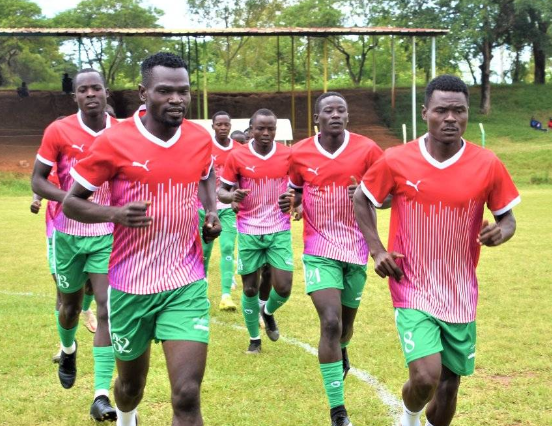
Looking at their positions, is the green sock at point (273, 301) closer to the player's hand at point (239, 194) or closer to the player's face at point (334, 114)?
the player's hand at point (239, 194)

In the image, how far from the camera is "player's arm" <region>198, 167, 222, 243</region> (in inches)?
209

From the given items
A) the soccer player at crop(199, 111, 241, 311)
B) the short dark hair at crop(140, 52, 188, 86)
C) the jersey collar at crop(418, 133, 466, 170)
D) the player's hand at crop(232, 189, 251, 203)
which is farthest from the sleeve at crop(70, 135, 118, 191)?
the soccer player at crop(199, 111, 241, 311)

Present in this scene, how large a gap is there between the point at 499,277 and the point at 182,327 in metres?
9.29

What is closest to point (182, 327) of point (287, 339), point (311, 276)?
point (311, 276)

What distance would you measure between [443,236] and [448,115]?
0.72 m

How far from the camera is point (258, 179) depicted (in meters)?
9.16

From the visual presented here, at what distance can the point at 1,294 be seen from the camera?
12.1 metres

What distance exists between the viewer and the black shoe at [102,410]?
6230mm

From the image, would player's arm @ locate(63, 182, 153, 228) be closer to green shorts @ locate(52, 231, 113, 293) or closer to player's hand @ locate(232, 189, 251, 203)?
green shorts @ locate(52, 231, 113, 293)

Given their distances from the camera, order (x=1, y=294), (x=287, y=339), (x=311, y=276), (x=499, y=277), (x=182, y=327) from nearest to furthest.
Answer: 1. (x=182, y=327)
2. (x=311, y=276)
3. (x=287, y=339)
4. (x=1, y=294)
5. (x=499, y=277)

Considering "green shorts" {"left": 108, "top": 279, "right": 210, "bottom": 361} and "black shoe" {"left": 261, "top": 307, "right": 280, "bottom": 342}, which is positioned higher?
"green shorts" {"left": 108, "top": 279, "right": 210, "bottom": 361}

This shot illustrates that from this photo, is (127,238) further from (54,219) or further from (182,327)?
(54,219)

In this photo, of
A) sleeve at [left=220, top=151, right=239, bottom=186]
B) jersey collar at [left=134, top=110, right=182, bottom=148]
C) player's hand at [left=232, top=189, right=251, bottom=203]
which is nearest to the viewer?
jersey collar at [left=134, top=110, right=182, bottom=148]

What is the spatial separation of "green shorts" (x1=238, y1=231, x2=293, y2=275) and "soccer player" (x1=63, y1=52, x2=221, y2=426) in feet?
12.3
